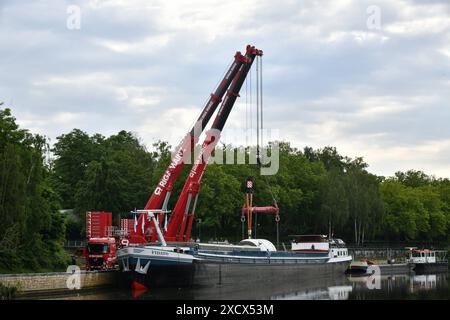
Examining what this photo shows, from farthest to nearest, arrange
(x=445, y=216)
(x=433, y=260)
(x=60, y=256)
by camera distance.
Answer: (x=445, y=216) < (x=433, y=260) < (x=60, y=256)

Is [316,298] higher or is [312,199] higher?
[312,199]

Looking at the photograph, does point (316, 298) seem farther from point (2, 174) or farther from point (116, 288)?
point (2, 174)

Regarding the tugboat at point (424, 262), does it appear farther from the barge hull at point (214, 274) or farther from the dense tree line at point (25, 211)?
the dense tree line at point (25, 211)

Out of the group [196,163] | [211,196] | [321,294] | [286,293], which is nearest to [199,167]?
[196,163]

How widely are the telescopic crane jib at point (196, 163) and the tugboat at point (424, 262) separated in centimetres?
4502

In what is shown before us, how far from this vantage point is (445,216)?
13775 cm

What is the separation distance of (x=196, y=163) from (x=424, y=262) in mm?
49180

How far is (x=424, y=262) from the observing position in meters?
98.9

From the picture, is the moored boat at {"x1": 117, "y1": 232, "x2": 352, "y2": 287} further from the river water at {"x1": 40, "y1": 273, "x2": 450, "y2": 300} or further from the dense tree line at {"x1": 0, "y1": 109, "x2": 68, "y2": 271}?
the dense tree line at {"x1": 0, "y1": 109, "x2": 68, "y2": 271}

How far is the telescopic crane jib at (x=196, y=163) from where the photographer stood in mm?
58875

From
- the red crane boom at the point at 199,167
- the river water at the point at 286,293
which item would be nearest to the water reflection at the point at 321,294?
the river water at the point at 286,293

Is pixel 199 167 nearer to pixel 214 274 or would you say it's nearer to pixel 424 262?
pixel 214 274
